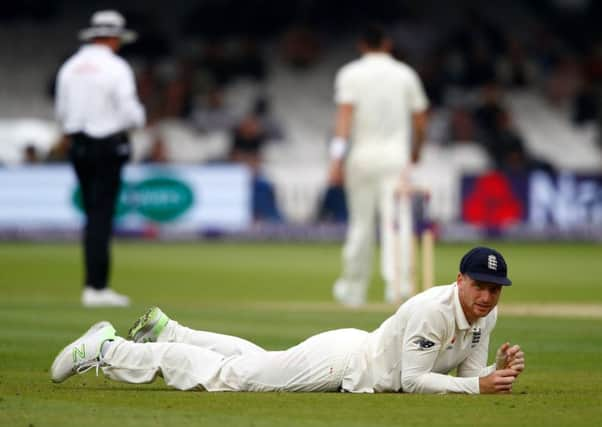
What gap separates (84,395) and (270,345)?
9.01 ft

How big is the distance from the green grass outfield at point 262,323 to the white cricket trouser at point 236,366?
10cm

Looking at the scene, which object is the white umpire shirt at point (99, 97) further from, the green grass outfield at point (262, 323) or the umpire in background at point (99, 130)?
the green grass outfield at point (262, 323)

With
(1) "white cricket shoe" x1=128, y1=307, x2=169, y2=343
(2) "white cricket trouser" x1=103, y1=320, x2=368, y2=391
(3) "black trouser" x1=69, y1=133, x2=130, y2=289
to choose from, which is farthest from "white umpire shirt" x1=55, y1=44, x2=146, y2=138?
(2) "white cricket trouser" x1=103, y1=320, x2=368, y2=391

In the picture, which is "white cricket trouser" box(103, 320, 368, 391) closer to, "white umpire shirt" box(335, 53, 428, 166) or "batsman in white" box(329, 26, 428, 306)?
"batsman in white" box(329, 26, 428, 306)

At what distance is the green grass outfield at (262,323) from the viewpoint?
7.14 meters

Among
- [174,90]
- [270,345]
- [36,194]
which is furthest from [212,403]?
[174,90]

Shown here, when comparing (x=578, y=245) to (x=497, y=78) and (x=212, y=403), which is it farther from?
(x=212, y=403)

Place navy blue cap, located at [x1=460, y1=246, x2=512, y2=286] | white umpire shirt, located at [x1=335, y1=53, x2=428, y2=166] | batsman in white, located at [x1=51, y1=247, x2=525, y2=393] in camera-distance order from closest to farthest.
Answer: navy blue cap, located at [x1=460, y1=246, x2=512, y2=286], batsman in white, located at [x1=51, y1=247, x2=525, y2=393], white umpire shirt, located at [x1=335, y1=53, x2=428, y2=166]

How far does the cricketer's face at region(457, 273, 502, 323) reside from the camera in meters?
7.44

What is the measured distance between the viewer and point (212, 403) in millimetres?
7535

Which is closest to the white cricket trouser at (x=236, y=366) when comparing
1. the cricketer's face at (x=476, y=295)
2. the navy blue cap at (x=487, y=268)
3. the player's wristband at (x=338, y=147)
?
the cricketer's face at (x=476, y=295)

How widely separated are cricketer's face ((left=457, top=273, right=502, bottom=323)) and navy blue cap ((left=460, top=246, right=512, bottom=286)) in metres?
0.04

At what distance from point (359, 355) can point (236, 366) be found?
64cm

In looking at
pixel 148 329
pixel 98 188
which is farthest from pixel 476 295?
pixel 98 188
